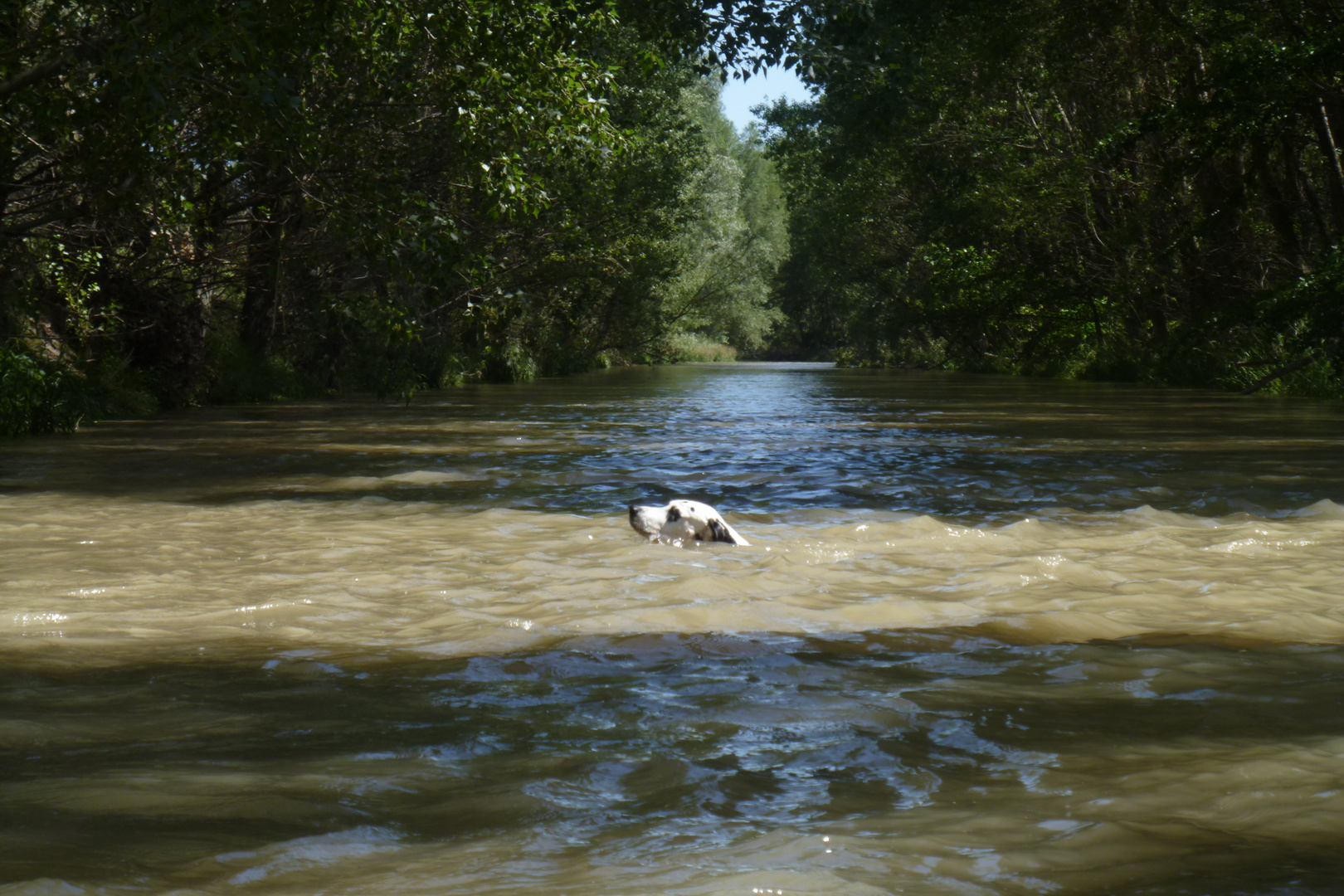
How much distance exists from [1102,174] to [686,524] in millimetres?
23840

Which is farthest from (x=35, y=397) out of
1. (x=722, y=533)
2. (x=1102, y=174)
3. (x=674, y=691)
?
(x=1102, y=174)

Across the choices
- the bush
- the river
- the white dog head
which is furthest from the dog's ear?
the bush

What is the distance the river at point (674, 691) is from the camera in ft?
8.26

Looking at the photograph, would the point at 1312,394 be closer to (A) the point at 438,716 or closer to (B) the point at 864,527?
(B) the point at 864,527

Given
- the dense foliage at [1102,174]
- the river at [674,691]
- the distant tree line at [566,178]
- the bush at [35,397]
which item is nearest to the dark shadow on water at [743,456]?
the river at [674,691]

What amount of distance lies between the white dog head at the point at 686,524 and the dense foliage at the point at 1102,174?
10485 millimetres

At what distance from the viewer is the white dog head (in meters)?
6.79

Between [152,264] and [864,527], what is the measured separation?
14321mm

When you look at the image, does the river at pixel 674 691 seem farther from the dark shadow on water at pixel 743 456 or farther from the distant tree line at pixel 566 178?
the distant tree line at pixel 566 178

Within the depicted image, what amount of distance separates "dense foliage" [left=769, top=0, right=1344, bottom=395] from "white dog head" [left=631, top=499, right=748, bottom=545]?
1049 centimetres

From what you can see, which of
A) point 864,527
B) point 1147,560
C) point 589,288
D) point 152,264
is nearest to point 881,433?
point 864,527

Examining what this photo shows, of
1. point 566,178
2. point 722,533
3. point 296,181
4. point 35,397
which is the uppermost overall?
point 566,178

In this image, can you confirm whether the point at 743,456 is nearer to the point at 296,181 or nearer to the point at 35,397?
the point at 296,181

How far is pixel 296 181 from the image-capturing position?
1220cm
